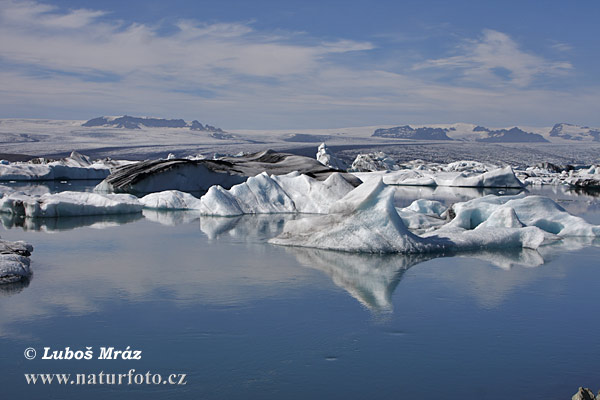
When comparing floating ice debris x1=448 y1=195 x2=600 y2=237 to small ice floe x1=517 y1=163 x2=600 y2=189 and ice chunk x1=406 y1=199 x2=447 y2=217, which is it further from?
small ice floe x1=517 y1=163 x2=600 y2=189

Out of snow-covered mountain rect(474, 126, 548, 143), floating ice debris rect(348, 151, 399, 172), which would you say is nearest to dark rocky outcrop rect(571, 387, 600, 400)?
floating ice debris rect(348, 151, 399, 172)

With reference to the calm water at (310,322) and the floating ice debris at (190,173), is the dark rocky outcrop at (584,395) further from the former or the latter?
the floating ice debris at (190,173)

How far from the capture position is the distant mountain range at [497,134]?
159000 millimetres

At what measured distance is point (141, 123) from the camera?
162 metres

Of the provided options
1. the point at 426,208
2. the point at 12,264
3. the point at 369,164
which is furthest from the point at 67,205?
the point at 369,164

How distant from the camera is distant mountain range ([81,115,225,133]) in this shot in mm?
144875

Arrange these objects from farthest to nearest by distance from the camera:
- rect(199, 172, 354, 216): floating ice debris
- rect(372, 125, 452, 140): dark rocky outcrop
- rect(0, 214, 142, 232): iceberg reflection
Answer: rect(372, 125, 452, 140): dark rocky outcrop, rect(199, 172, 354, 216): floating ice debris, rect(0, 214, 142, 232): iceberg reflection

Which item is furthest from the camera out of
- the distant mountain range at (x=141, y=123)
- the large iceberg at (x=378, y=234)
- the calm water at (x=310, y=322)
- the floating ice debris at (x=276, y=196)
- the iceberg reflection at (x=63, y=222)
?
the distant mountain range at (x=141, y=123)

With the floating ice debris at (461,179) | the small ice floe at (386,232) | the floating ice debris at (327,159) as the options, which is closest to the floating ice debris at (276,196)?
the small ice floe at (386,232)

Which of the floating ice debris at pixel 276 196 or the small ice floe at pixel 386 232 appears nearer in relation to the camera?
the small ice floe at pixel 386 232

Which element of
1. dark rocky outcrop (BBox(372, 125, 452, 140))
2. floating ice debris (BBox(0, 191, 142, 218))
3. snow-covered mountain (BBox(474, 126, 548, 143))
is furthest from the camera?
snow-covered mountain (BBox(474, 126, 548, 143))

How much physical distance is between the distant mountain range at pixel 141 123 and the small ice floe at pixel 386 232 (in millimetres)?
128731

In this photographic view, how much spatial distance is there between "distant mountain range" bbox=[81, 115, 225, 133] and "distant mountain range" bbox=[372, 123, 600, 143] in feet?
152

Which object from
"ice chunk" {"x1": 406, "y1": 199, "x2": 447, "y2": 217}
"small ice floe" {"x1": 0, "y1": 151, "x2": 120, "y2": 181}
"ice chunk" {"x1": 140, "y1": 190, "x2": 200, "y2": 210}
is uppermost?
"ice chunk" {"x1": 406, "y1": 199, "x2": 447, "y2": 217}
